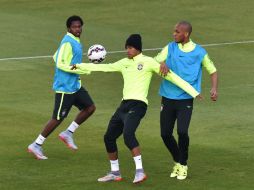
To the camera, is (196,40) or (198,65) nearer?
(198,65)

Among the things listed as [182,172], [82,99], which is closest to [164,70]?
[182,172]

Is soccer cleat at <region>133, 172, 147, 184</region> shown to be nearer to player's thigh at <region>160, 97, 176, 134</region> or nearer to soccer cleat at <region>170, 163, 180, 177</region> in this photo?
soccer cleat at <region>170, 163, 180, 177</region>

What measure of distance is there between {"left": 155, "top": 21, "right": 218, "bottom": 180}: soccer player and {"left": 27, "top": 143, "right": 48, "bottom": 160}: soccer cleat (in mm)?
2963

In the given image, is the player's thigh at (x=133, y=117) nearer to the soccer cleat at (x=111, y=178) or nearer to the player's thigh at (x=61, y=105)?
the soccer cleat at (x=111, y=178)

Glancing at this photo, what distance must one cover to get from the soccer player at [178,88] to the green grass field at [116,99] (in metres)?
0.76

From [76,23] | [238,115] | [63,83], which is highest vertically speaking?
[76,23]

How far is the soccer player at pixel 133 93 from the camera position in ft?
45.5

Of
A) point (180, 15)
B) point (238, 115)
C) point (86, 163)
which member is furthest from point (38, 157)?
point (180, 15)

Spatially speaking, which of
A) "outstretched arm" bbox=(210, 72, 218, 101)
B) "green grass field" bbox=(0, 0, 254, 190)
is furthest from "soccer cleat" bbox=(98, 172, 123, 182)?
"outstretched arm" bbox=(210, 72, 218, 101)

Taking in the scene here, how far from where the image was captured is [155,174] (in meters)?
14.7

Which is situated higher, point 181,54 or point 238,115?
point 181,54

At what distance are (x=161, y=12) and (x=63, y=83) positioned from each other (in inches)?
815

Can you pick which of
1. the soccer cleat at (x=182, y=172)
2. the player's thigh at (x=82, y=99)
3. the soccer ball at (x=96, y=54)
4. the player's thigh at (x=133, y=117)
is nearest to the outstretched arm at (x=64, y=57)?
the soccer ball at (x=96, y=54)

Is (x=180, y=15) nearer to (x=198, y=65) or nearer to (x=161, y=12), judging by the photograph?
(x=161, y=12)
